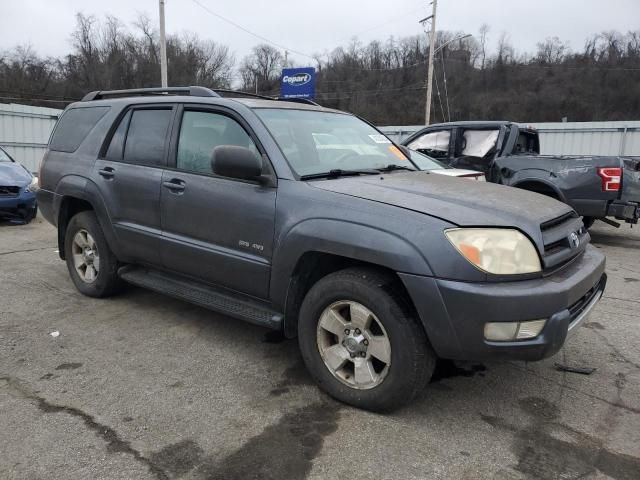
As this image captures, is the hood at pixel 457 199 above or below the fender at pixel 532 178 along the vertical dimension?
above

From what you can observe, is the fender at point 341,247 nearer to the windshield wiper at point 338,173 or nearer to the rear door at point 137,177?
the windshield wiper at point 338,173

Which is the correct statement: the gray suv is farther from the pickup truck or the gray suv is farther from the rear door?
the pickup truck

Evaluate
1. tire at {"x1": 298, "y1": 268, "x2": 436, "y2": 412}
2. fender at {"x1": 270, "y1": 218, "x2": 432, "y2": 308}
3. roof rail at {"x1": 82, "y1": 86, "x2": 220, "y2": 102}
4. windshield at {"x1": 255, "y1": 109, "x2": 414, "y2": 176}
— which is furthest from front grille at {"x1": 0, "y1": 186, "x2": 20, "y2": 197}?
tire at {"x1": 298, "y1": 268, "x2": 436, "y2": 412}

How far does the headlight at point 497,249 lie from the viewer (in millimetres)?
2561

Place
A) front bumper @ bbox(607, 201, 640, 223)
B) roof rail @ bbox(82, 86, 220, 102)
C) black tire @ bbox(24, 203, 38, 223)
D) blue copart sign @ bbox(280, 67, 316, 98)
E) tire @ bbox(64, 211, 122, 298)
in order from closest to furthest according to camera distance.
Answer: roof rail @ bbox(82, 86, 220, 102) < tire @ bbox(64, 211, 122, 298) < front bumper @ bbox(607, 201, 640, 223) < black tire @ bbox(24, 203, 38, 223) < blue copart sign @ bbox(280, 67, 316, 98)

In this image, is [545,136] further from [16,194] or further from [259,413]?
[259,413]

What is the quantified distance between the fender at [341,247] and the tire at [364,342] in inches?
6.3

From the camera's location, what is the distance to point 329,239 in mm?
2910

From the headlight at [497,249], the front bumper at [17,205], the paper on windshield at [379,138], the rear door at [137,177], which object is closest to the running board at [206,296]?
the rear door at [137,177]

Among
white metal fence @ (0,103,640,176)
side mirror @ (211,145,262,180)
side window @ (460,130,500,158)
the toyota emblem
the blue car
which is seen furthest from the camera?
white metal fence @ (0,103,640,176)

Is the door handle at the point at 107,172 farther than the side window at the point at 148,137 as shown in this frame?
Yes

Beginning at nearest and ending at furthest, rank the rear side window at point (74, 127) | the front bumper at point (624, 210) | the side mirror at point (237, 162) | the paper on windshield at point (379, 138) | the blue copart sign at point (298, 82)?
the side mirror at point (237, 162), the paper on windshield at point (379, 138), the rear side window at point (74, 127), the front bumper at point (624, 210), the blue copart sign at point (298, 82)

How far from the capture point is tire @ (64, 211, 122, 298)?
4617 millimetres

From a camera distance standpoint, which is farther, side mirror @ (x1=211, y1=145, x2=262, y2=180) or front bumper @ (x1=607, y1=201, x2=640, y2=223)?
front bumper @ (x1=607, y1=201, x2=640, y2=223)
